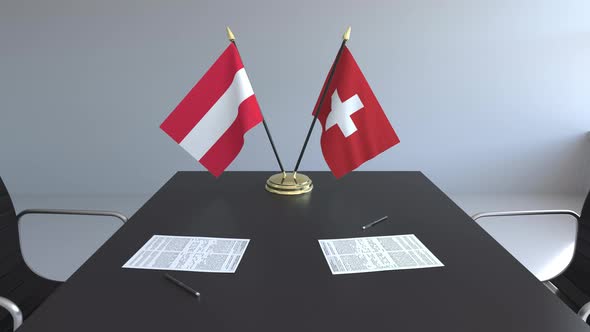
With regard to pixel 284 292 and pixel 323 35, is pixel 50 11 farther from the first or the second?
pixel 284 292

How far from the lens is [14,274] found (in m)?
1.46

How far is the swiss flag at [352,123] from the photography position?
61.2 inches

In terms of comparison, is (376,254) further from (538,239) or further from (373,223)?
(538,239)

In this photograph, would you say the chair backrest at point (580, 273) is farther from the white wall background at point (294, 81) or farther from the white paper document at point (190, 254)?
the white wall background at point (294, 81)

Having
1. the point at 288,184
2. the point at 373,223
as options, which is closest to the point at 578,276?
the point at 373,223

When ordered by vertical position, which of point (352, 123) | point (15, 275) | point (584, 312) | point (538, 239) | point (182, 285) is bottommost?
point (538, 239)

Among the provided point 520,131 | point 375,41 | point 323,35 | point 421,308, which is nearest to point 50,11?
point 323,35

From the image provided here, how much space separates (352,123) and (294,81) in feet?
6.27

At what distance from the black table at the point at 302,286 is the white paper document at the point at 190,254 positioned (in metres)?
0.03

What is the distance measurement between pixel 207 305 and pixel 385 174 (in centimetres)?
121

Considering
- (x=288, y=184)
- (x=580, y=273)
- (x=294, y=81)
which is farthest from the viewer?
(x=294, y=81)

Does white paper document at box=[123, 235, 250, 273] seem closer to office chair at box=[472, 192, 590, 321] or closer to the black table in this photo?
the black table

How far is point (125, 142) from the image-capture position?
353 cm

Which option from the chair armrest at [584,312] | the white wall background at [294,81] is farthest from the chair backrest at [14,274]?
Answer: the white wall background at [294,81]
